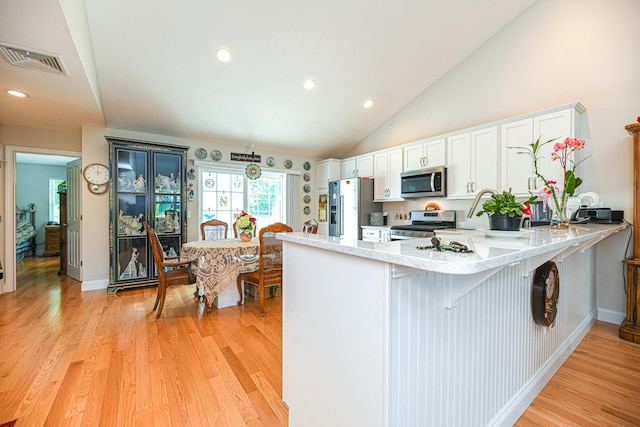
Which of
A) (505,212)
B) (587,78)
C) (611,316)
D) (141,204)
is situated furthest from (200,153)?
(611,316)

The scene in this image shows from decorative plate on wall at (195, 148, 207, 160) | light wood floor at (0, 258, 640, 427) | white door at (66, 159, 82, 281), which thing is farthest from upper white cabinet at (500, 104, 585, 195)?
white door at (66, 159, 82, 281)

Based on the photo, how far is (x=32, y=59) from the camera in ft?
7.27

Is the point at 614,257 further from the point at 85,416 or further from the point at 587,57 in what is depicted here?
the point at 85,416

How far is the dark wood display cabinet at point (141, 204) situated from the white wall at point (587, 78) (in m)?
4.50

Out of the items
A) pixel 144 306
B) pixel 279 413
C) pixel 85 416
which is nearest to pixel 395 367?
pixel 279 413

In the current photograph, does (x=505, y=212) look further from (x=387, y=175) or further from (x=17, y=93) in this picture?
(x=17, y=93)

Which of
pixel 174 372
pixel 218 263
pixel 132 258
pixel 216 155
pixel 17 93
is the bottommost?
pixel 174 372

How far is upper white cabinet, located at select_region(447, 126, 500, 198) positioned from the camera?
3357 mm

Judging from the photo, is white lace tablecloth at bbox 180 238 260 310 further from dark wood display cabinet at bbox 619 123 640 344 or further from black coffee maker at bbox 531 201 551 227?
dark wood display cabinet at bbox 619 123 640 344

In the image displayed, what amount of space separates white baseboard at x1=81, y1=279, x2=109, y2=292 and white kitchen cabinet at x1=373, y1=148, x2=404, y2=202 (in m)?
4.48

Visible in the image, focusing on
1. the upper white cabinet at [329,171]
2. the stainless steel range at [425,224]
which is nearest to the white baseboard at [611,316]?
the stainless steel range at [425,224]

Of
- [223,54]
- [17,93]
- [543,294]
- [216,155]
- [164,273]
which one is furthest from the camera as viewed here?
[216,155]

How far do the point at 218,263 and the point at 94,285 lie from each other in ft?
8.12

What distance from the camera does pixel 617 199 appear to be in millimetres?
2777
